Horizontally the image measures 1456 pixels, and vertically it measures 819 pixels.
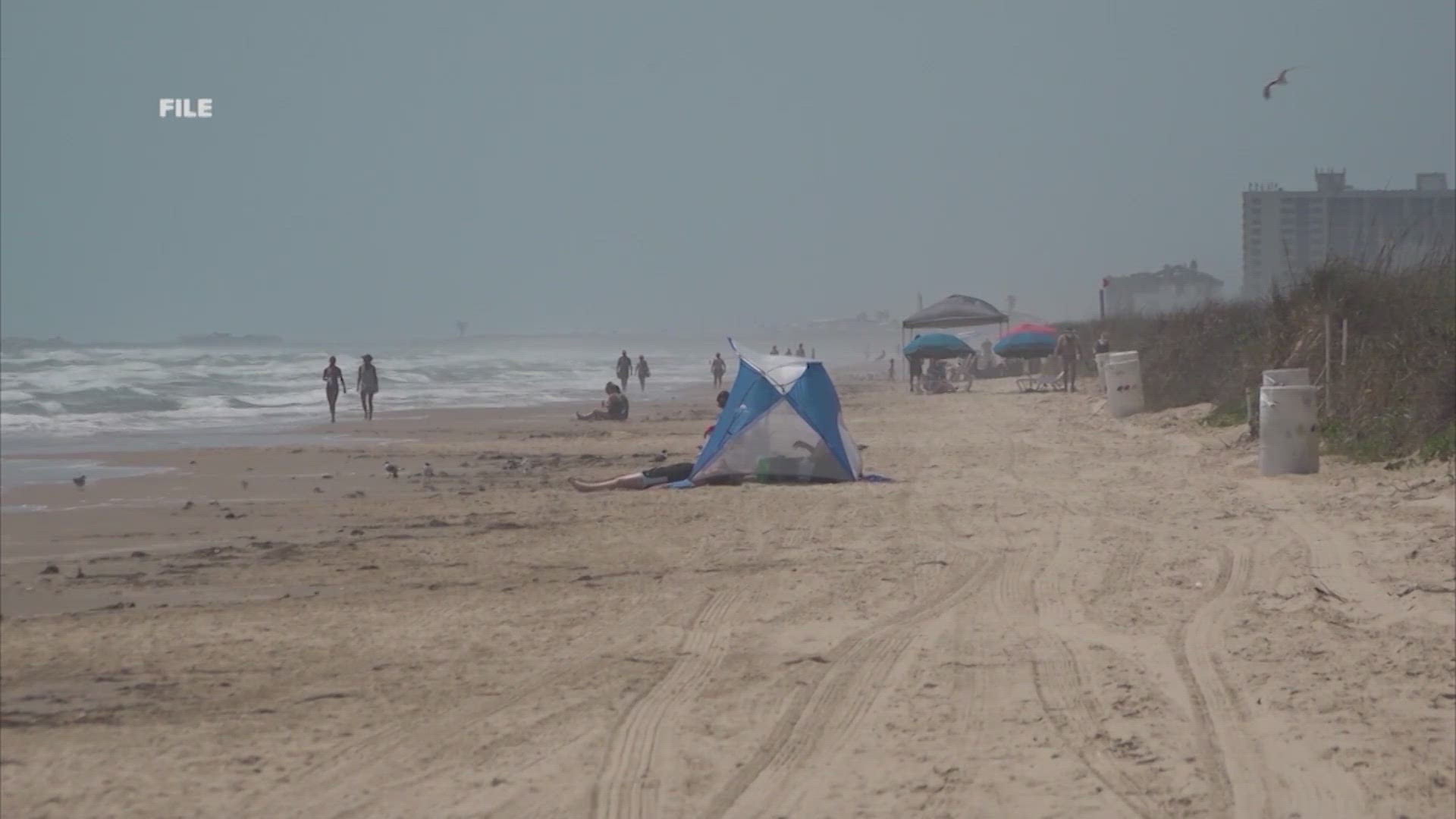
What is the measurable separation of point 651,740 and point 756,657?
1299 mm

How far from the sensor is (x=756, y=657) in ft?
21.7

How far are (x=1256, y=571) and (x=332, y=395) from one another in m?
21.9

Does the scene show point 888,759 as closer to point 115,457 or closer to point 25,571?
point 25,571

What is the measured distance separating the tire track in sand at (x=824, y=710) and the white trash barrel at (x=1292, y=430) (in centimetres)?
534

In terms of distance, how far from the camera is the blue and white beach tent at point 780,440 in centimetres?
1369

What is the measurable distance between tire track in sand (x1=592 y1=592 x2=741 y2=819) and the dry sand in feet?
0.06

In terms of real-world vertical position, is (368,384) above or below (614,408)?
above

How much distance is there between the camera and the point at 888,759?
5.11 m

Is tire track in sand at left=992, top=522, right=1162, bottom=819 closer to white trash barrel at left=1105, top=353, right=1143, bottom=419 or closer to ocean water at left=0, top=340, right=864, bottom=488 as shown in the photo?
ocean water at left=0, top=340, right=864, bottom=488

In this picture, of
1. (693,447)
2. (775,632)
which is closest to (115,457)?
(693,447)

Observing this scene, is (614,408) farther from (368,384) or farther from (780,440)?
(780,440)

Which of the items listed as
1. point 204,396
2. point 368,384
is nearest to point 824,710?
point 368,384

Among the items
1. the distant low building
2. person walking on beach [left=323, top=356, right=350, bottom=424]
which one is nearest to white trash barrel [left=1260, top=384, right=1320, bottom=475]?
person walking on beach [left=323, top=356, right=350, bottom=424]

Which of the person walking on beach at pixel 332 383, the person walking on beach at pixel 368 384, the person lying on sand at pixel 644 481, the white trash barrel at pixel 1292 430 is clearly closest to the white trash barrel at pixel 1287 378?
the white trash barrel at pixel 1292 430
